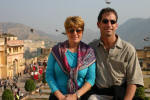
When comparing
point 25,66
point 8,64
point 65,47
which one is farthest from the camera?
point 25,66

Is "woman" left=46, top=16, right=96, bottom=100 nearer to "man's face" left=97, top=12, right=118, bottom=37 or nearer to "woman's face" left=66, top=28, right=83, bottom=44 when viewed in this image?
"woman's face" left=66, top=28, right=83, bottom=44

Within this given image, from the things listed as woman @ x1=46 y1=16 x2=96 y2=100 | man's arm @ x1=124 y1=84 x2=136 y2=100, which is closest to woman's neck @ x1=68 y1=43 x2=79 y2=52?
woman @ x1=46 y1=16 x2=96 y2=100

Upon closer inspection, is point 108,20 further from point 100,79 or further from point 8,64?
point 8,64

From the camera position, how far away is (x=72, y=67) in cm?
314

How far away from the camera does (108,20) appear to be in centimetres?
313

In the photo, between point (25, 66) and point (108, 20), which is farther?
point (25, 66)

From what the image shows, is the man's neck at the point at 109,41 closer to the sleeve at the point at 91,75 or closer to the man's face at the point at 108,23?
the man's face at the point at 108,23

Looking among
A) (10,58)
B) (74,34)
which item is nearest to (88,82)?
(74,34)

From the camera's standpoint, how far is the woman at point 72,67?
311 centimetres

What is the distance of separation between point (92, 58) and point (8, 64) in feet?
85.6

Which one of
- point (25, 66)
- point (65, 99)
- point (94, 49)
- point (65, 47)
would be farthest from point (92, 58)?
point (25, 66)

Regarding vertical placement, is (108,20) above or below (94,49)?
above

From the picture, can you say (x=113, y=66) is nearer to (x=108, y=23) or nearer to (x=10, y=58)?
(x=108, y=23)

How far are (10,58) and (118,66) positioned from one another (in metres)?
26.9
